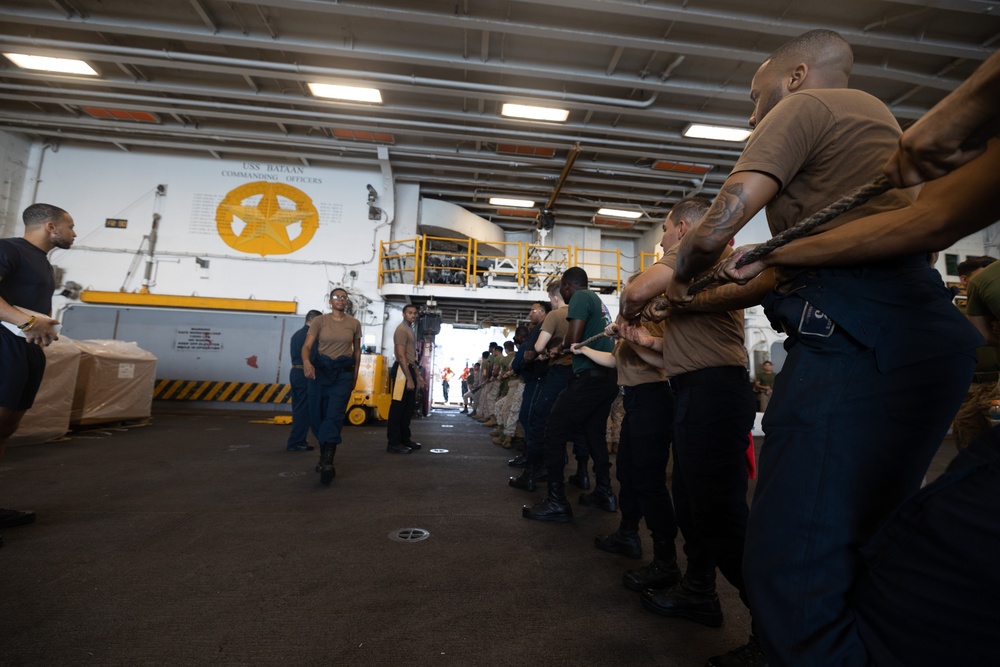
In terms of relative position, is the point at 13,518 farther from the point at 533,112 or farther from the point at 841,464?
the point at 533,112

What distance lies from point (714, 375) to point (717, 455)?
0.32 m

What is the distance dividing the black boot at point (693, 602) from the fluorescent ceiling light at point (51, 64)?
12829 millimetres

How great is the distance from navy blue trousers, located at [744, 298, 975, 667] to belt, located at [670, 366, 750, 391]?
35.5 inches

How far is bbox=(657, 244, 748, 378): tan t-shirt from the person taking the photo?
1.85 metres

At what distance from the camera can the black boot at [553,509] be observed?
3.16 metres

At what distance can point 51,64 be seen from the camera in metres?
8.84

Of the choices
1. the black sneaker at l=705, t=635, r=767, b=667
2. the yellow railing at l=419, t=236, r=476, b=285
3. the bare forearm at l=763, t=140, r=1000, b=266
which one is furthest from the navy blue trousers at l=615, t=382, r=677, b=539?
the yellow railing at l=419, t=236, r=476, b=285

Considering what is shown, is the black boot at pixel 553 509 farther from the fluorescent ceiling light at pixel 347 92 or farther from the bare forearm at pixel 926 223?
the fluorescent ceiling light at pixel 347 92

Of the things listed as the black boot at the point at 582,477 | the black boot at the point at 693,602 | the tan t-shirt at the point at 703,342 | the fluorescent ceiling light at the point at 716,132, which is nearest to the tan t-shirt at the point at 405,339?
the black boot at the point at 582,477

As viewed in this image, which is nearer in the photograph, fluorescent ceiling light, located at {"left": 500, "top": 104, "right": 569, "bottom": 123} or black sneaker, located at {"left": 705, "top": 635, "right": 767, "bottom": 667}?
black sneaker, located at {"left": 705, "top": 635, "right": 767, "bottom": 667}

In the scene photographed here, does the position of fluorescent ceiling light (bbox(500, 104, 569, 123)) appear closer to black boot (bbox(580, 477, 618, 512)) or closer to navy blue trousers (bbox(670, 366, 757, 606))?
black boot (bbox(580, 477, 618, 512))

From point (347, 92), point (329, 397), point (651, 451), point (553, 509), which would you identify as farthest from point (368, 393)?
point (651, 451)

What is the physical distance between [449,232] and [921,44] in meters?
10.5

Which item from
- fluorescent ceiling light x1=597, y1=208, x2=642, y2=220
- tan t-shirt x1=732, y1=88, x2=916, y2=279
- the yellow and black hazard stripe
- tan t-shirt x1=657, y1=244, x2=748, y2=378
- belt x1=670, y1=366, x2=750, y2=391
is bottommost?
the yellow and black hazard stripe
